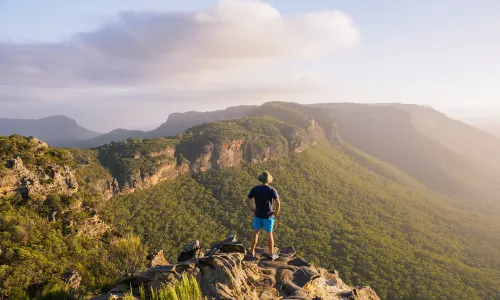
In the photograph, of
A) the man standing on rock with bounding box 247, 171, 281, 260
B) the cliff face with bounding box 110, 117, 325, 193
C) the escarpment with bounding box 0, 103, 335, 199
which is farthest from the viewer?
the cliff face with bounding box 110, 117, 325, 193

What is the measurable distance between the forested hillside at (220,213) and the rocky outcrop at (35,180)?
0.44 ft

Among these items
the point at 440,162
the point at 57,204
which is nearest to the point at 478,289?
the point at 57,204

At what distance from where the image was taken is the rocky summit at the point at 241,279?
27.6 ft

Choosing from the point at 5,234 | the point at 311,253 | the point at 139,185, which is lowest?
the point at 311,253

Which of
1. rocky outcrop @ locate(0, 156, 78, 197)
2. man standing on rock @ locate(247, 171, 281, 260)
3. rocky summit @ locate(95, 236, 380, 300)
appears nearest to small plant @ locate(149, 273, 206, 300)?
rocky summit @ locate(95, 236, 380, 300)

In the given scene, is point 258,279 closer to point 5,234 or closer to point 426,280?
point 5,234

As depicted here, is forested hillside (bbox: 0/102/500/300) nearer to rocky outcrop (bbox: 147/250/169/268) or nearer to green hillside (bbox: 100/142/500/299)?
green hillside (bbox: 100/142/500/299)

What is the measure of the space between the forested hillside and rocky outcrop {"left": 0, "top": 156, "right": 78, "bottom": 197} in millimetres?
134

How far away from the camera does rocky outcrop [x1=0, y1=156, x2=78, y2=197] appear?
92.2ft

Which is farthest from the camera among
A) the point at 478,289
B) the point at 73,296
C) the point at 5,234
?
the point at 478,289

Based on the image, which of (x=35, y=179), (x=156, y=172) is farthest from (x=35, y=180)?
(x=156, y=172)

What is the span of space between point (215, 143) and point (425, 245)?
62.6 meters

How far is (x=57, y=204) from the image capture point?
1205 inches

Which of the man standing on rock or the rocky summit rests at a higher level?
the man standing on rock
